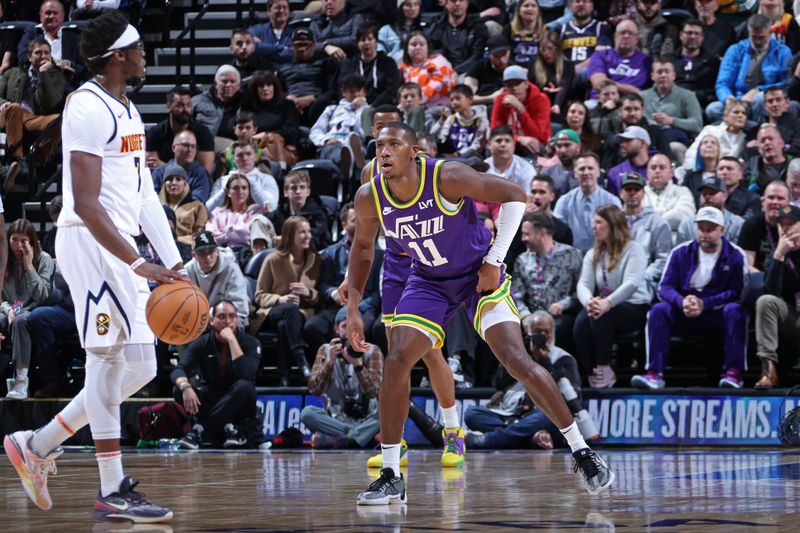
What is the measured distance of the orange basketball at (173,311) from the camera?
4.99 meters

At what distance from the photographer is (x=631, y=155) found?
11.9 m

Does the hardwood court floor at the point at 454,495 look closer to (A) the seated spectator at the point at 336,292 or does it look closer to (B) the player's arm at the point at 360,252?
(B) the player's arm at the point at 360,252

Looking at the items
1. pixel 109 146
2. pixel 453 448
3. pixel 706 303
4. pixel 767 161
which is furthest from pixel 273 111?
pixel 109 146

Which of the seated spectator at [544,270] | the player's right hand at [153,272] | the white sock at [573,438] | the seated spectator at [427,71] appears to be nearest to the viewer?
the player's right hand at [153,272]

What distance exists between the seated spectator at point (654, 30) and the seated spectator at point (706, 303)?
408cm

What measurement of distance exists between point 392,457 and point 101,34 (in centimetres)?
234

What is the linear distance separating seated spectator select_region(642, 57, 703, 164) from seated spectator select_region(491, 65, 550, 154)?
1106 millimetres

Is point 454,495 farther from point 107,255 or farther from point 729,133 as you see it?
point 729,133

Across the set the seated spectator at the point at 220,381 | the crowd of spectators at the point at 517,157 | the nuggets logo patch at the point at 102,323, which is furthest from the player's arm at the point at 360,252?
the seated spectator at the point at 220,381

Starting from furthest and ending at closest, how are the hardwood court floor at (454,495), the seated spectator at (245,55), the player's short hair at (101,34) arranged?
the seated spectator at (245,55)
the player's short hair at (101,34)
the hardwood court floor at (454,495)

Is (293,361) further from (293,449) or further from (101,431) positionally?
(101,431)

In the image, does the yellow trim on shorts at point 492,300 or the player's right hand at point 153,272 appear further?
the yellow trim on shorts at point 492,300

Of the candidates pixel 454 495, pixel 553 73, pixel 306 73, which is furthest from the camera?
pixel 306 73

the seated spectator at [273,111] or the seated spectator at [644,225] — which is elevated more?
the seated spectator at [273,111]
